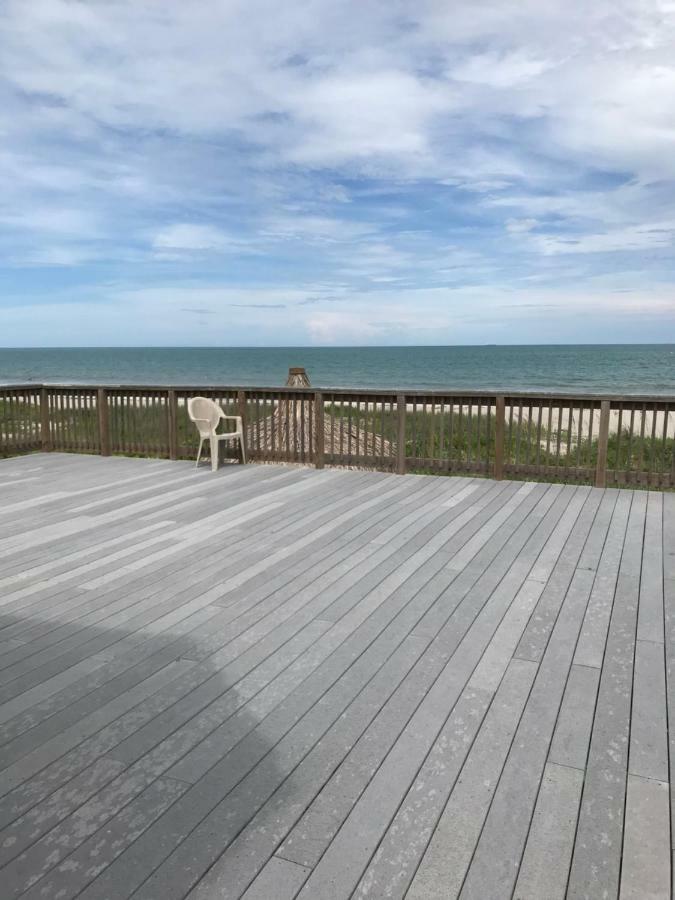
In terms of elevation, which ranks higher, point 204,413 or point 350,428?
point 204,413

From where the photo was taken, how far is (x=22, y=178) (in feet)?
56.5

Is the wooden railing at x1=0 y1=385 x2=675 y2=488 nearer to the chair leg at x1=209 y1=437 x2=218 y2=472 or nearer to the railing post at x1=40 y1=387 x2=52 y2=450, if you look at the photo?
the railing post at x1=40 y1=387 x2=52 y2=450

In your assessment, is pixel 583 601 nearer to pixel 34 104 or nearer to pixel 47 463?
pixel 47 463

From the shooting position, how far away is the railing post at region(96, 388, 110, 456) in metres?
6.90

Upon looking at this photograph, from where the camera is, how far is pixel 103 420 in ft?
22.7

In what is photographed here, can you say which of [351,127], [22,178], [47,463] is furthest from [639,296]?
[47,463]

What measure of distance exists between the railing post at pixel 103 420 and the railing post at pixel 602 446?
4981 mm

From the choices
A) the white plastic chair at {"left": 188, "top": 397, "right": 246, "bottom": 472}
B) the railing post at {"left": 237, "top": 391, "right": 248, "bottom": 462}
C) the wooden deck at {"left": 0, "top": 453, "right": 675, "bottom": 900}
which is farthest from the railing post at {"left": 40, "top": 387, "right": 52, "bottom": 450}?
the wooden deck at {"left": 0, "top": 453, "right": 675, "bottom": 900}

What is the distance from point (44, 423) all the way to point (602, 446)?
19.2 feet

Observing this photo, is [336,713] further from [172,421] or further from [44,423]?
[44,423]

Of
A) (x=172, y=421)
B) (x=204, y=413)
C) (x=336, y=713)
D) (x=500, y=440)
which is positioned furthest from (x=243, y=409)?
(x=336, y=713)

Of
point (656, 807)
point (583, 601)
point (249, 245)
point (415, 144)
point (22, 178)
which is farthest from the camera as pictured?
point (249, 245)

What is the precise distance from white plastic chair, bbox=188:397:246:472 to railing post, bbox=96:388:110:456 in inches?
44.8

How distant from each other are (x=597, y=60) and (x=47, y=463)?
8.59 meters
